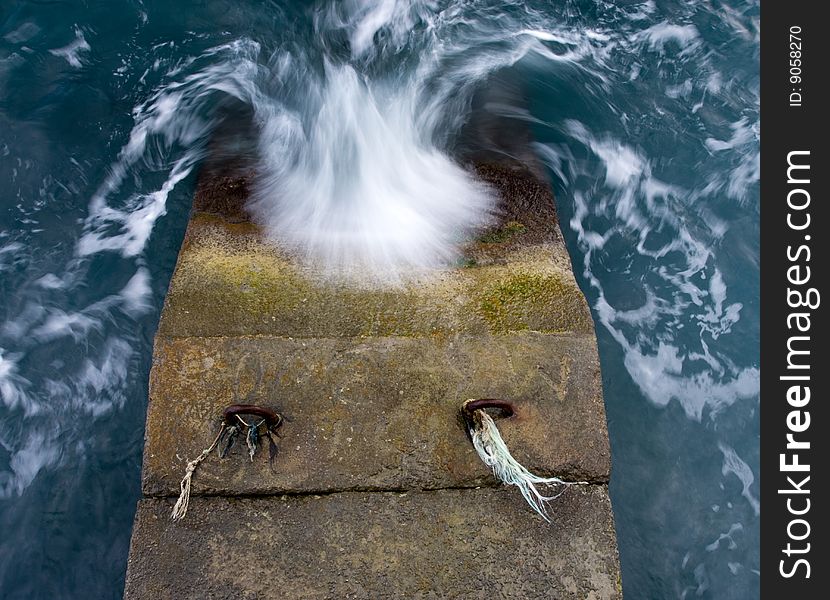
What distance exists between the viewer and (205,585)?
8.97 feet

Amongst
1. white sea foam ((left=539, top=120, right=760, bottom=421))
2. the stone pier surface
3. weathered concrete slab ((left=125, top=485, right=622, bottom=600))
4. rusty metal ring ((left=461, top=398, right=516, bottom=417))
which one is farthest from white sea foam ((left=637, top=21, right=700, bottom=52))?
weathered concrete slab ((left=125, top=485, right=622, bottom=600))

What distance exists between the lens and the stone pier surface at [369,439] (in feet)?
9.13

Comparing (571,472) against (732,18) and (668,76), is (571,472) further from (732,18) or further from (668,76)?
(732,18)

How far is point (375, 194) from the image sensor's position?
4.34m

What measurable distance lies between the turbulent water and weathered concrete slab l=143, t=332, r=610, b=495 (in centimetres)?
72

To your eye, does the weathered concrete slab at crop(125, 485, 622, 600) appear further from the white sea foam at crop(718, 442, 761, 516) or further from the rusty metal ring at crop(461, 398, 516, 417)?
the white sea foam at crop(718, 442, 761, 516)

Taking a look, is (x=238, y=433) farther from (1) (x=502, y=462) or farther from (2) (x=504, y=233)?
(2) (x=504, y=233)

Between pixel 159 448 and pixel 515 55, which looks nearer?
pixel 159 448

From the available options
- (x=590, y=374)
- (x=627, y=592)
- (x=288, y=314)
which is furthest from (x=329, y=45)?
(x=627, y=592)

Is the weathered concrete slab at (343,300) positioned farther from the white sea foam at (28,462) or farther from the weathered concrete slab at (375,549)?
A: the white sea foam at (28,462)

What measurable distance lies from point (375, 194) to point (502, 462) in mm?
2250

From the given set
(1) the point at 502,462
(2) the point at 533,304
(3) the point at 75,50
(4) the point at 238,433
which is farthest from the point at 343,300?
Answer: (3) the point at 75,50
